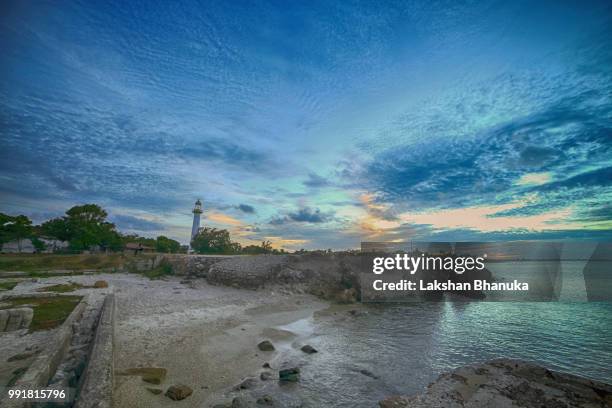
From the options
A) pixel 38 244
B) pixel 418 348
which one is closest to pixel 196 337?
pixel 418 348

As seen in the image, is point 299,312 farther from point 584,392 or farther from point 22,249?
point 22,249

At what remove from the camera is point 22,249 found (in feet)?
177

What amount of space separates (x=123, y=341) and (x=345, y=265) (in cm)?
2379

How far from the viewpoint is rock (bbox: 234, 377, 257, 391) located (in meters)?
7.79

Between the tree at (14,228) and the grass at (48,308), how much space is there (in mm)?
50278

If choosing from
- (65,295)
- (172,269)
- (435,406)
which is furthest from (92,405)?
(172,269)

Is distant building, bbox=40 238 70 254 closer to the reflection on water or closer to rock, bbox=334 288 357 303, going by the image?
rock, bbox=334 288 357 303

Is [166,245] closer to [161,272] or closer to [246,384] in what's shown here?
[161,272]

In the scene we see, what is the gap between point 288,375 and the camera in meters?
8.51

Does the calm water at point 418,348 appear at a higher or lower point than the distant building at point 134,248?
lower

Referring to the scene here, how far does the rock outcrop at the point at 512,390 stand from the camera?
500cm

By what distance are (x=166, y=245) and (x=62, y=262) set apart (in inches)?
1026

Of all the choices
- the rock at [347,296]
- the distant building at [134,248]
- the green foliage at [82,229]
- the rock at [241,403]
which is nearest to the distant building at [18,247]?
the green foliage at [82,229]

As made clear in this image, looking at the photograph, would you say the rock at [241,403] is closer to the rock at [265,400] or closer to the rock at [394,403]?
the rock at [265,400]
